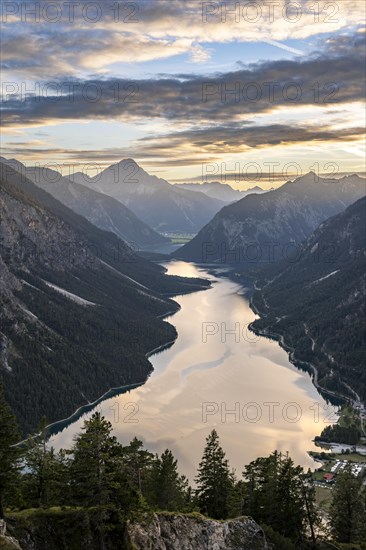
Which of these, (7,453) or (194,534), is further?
(194,534)

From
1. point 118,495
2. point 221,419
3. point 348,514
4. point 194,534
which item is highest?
point 118,495

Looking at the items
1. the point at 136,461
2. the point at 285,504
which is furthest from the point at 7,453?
the point at 285,504

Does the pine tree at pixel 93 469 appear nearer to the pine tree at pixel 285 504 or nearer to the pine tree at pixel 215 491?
→ the pine tree at pixel 215 491

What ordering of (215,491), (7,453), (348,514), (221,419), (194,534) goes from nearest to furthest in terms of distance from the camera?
1. (7,453)
2. (194,534)
3. (215,491)
4. (348,514)
5. (221,419)

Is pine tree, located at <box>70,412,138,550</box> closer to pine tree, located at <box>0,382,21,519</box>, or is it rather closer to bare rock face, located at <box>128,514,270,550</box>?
bare rock face, located at <box>128,514,270,550</box>

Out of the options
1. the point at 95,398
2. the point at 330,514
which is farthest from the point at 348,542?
the point at 95,398

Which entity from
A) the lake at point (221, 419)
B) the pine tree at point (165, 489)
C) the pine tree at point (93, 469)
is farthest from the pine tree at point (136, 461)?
the lake at point (221, 419)

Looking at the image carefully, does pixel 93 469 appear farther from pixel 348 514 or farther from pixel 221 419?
pixel 221 419
